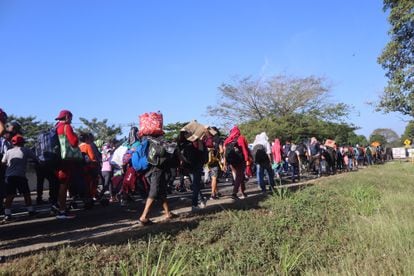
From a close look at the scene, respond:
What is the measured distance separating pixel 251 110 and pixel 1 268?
37933 mm

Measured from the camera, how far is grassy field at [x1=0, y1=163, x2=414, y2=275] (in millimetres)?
5137

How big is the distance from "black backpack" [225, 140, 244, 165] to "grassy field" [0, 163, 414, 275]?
1845 millimetres

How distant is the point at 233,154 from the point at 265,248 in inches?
173

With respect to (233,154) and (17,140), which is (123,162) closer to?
(17,140)

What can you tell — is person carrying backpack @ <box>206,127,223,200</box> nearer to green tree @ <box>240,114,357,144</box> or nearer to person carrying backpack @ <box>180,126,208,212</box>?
person carrying backpack @ <box>180,126,208,212</box>

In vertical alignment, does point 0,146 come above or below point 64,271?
above

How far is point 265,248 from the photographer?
636 centimetres

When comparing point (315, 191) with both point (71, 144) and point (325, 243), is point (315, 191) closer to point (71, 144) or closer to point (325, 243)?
point (325, 243)

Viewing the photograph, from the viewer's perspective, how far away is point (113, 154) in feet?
35.0

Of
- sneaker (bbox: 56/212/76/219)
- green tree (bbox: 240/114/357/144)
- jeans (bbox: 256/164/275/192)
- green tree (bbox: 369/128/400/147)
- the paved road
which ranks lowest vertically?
the paved road

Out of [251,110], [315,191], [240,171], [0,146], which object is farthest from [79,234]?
[251,110]

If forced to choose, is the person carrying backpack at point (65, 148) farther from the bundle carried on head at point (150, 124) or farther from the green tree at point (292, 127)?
the green tree at point (292, 127)

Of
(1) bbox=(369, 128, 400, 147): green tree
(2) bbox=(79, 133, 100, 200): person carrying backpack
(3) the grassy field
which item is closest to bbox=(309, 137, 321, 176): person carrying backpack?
(3) the grassy field

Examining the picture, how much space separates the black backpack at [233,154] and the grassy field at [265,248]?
1845 millimetres
